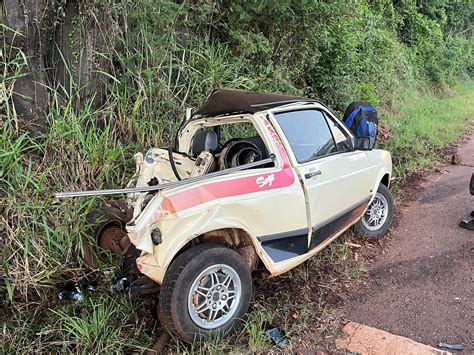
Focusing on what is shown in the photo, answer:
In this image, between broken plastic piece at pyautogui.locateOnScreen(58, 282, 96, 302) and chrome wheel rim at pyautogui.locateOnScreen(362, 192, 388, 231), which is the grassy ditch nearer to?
broken plastic piece at pyautogui.locateOnScreen(58, 282, 96, 302)

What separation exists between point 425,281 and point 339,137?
1.63 metres

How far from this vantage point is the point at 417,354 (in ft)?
10.8

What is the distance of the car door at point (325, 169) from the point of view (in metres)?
3.91

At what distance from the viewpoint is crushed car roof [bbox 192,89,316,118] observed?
387 centimetres

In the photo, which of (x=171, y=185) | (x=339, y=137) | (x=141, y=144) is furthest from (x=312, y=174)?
(x=141, y=144)

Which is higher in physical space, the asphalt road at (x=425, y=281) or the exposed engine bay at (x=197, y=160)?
the exposed engine bay at (x=197, y=160)

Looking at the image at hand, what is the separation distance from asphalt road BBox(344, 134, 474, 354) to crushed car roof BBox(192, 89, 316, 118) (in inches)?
76.1

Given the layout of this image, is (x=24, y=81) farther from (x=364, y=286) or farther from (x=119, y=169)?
(x=364, y=286)

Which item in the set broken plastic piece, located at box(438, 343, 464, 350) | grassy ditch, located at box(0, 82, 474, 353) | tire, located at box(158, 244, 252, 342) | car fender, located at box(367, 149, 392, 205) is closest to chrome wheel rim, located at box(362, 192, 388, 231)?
car fender, located at box(367, 149, 392, 205)

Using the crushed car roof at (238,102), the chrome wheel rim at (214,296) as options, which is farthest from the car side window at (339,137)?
the chrome wheel rim at (214,296)

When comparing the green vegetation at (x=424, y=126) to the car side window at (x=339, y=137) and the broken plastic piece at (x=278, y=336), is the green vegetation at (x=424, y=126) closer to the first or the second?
the car side window at (x=339, y=137)

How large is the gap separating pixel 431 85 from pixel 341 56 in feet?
27.0

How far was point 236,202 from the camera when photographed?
3357 millimetres

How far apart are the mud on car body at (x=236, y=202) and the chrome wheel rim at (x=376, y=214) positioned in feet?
1.35
